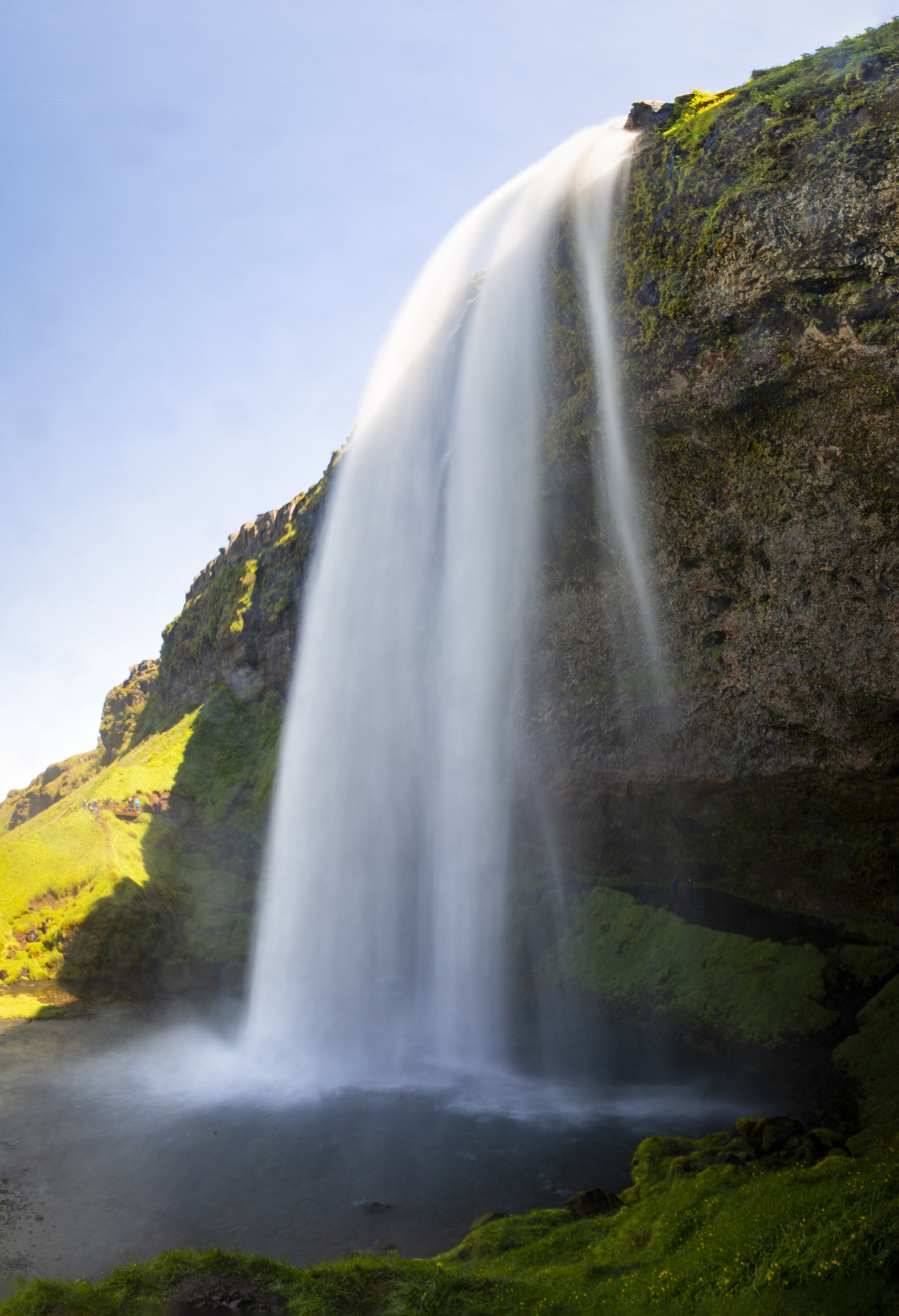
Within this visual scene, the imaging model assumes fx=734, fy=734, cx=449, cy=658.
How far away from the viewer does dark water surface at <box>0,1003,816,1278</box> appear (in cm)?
1394

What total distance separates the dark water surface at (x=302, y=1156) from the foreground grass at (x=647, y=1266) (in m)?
2.25

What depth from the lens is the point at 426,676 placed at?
33375 millimetres

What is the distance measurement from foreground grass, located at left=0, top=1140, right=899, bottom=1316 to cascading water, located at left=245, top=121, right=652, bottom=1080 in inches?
566

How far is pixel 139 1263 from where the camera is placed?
11.4 m

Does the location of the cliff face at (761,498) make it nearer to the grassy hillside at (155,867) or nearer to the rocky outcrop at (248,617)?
the grassy hillside at (155,867)

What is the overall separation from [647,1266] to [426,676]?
79.4ft

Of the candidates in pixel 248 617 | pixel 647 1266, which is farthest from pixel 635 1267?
pixel 248 617

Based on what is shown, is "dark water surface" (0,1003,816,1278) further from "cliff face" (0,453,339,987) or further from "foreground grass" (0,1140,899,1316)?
"cliff face" (0,453,339,987)

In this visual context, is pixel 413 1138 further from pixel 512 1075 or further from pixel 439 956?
pixel 439 956

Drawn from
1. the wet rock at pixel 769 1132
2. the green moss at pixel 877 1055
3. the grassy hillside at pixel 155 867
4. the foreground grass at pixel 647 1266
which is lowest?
the green moss at pixel 877 1055

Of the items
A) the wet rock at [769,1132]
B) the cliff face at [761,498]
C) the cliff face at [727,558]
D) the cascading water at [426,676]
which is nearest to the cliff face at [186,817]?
the cliff face at [727,558]

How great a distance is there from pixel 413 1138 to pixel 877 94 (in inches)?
1148

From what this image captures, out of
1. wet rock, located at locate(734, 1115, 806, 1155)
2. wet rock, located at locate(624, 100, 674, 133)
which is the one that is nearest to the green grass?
wet rock, located at locate(734, 1115, 806, 1155)

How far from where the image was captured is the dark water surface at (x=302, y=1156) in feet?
45.7
